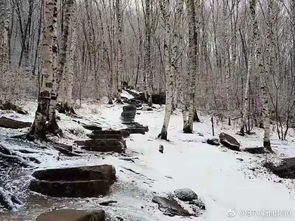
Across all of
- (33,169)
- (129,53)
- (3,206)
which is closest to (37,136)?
(33,169)

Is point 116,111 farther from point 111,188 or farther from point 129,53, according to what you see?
point 129,53

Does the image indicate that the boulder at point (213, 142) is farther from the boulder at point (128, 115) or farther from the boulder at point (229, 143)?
the boulder at point (128, 115)

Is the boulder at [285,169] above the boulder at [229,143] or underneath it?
underneath

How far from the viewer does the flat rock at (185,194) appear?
7883 millimetres

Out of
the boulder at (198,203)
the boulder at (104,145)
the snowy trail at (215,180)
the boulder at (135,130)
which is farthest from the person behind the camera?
the boulder at (135,130)

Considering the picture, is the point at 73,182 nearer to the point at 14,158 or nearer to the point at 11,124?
the point at 14,158

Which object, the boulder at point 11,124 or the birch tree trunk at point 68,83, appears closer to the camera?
the boulder at point 11,124

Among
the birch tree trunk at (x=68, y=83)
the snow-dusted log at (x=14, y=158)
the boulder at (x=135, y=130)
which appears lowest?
the boulder at (x=135, y=130)

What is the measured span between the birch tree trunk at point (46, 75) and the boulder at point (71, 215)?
13.3ft

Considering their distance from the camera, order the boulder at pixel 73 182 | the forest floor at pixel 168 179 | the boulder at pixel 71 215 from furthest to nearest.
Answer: the boulder at pixel 73 182 < the forest floor at pixel 168 179 < the boulder at pixel 71 215

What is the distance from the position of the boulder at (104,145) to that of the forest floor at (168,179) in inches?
14.2

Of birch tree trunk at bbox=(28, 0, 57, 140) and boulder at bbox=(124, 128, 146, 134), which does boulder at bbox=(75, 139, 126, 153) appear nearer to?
birch tree trunk at bbox=(28, 0, 57, 140)

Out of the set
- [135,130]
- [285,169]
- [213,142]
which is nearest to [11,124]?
[135,130]

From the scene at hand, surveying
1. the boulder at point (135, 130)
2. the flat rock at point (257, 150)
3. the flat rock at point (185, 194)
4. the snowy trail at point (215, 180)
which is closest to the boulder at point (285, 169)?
the snowy trail at point (215, 180)
